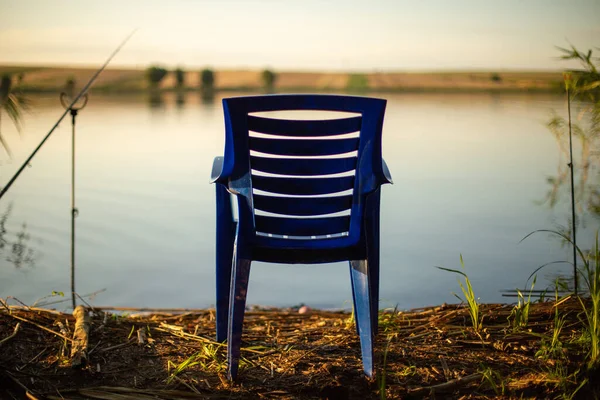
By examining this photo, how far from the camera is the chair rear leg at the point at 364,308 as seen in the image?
105 inches

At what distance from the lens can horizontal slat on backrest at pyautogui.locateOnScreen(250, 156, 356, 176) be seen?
2.66 metres

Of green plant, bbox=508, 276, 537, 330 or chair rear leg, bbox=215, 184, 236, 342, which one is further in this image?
green plant, bbox=508, 276, 537, 330

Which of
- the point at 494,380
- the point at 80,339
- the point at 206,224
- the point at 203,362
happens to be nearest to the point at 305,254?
the point at 203,362

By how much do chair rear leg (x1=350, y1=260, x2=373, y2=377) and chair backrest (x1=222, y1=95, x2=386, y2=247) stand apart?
0.13 meters

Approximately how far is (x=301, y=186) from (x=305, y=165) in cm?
8

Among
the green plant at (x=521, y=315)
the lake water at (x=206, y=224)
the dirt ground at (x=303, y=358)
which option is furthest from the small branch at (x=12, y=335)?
the green plant at (x=521, y=315)

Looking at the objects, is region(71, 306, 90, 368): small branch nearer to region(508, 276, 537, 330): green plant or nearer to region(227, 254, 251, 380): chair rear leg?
region(227, 254, 251, 380): chair rear leg

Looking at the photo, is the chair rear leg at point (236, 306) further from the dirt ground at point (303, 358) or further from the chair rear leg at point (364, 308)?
the chair rear leg at point (364, 308)

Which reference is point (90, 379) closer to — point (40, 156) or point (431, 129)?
point (40, 156)

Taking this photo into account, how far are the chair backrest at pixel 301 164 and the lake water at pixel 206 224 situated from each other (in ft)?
4.27

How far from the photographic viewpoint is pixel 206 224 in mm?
7293

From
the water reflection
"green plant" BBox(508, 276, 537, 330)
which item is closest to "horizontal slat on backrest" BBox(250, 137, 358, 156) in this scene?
"green plant" BBox(508, 276, 537, 330)

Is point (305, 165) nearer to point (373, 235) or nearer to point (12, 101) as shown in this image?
point (373, 235)

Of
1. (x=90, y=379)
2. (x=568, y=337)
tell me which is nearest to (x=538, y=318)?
(x=568, y=337)
